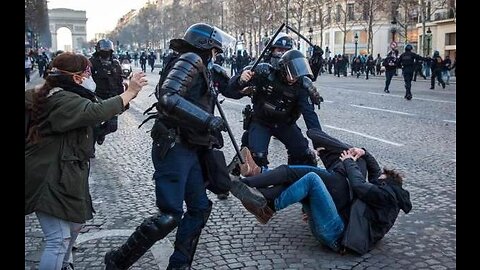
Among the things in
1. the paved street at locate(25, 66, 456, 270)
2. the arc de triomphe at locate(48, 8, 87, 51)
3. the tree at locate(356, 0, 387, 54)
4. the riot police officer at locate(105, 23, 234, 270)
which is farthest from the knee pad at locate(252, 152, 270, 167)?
the arc de triomphe at locate(48, 8, 87, 51)

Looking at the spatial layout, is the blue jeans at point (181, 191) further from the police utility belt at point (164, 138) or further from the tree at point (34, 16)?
the tree at point (34, 16)

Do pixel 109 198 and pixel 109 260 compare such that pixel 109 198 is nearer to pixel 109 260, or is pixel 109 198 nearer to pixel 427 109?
pixel 109 260

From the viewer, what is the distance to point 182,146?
12.2ft

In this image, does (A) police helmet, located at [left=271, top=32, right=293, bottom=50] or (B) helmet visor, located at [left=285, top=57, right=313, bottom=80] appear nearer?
(B) helmet visor, located at [left=285, top=57, right=313, bottom=80]

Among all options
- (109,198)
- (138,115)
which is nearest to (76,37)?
(138,115)

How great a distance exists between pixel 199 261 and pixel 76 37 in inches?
4503

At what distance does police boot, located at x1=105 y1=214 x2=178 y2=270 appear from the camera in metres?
3.55

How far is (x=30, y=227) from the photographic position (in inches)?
200

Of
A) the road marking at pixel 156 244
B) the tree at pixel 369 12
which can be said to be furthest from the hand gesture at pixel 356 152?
the tree at pixel 369 12

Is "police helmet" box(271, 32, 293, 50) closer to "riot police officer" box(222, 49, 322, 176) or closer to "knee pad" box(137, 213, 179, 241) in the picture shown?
"riot police officer" box(222, 49, 322, 176)

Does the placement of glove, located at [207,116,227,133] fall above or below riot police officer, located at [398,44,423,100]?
below

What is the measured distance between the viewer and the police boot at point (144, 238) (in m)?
3.55

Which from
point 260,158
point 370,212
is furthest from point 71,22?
point 370,212

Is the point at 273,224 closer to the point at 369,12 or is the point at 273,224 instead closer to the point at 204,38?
the point at 204,38
